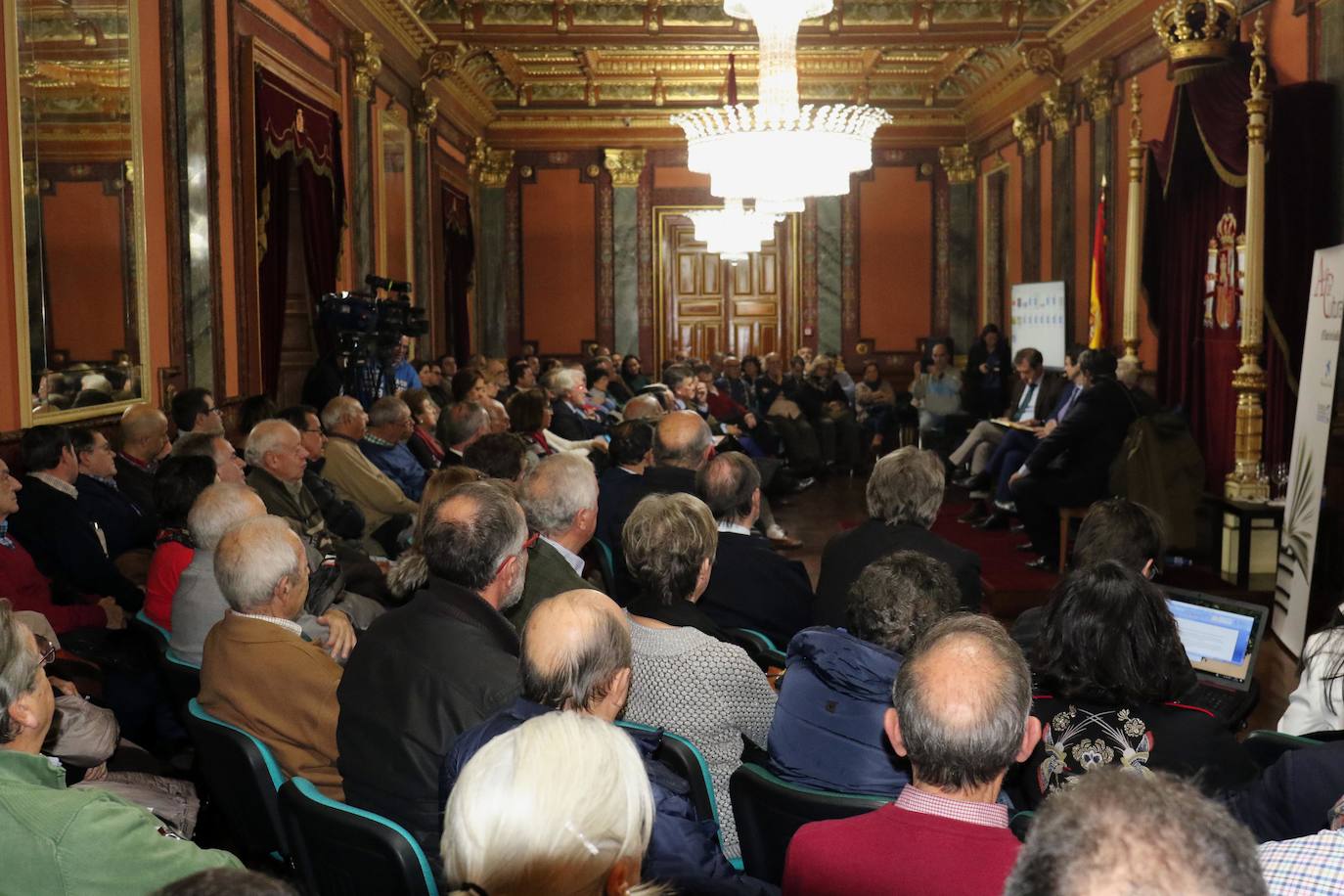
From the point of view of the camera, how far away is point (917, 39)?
422 inches

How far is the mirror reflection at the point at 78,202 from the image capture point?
4777 mm

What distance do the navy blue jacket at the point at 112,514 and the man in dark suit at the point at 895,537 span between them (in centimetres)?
256

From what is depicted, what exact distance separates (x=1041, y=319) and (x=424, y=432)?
265 inches

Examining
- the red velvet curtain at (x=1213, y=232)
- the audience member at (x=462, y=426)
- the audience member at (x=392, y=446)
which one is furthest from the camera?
the red velvet curtain at (x=1213, y=232)

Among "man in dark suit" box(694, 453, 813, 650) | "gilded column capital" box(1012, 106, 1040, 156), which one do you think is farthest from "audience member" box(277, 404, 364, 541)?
"gilded column capital" box(1012, 106, 1040, 156)

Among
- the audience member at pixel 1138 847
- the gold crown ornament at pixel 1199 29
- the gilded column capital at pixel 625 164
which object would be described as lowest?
the audience member at pixel 1138 847

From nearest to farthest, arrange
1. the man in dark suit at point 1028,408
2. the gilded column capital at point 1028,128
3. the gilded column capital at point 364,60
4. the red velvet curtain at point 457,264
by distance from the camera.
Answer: the gilded column capital at point 364,60, the man in dark suit at point 1028,408, the gilded column capital at point 1028,128, the red velvet curtain at point 457,264

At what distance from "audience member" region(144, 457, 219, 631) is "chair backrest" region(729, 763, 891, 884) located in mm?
2055

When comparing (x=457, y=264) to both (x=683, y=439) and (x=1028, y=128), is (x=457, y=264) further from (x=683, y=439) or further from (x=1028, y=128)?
(x=683, y=439)

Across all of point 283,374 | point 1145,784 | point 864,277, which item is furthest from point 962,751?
point 864,277

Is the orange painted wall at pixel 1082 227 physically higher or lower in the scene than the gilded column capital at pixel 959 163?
lower

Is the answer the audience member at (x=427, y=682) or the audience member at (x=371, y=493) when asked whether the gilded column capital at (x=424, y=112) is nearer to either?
the audience member at (x=371, y=493)

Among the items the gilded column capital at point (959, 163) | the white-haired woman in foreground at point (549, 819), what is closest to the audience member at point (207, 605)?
the white-haired woman in foreground at point (549, 819)

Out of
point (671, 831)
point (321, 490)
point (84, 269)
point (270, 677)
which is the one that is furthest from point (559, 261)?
point (671, 831)
